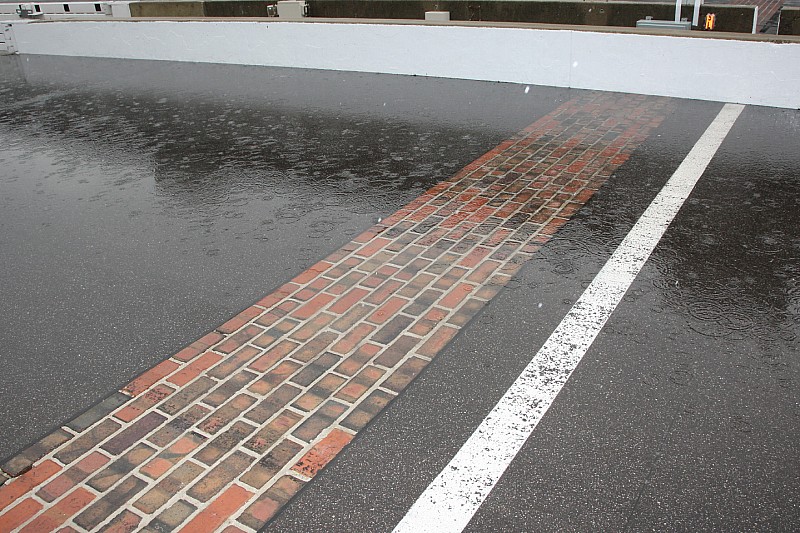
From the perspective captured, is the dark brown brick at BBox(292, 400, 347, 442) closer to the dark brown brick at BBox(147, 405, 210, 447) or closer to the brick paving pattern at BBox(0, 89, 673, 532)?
the brick paving pattern at BBox(0, 89, 673, 532)

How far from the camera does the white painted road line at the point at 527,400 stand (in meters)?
2.82

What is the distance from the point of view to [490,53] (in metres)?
10.5

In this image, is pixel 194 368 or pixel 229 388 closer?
pixel 229 388

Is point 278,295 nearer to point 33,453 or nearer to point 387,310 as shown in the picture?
point 387,310

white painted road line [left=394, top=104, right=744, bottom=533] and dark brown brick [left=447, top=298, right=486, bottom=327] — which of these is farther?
dark brown brick [left=447, top=298, right=486, bottom=327]

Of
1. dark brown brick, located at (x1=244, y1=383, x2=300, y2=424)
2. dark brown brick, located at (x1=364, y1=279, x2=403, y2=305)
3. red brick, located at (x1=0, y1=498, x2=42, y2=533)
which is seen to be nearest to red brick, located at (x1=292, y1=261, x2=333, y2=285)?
dark brown brick, located at (x1=364, y1=279, x2=403, y2=305)

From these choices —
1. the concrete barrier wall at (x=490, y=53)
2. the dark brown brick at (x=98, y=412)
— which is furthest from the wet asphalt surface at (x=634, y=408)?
the concrete barrier wall at (x=490, y=53)

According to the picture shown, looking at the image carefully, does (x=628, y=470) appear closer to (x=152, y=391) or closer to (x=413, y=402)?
(x=413, y=402)

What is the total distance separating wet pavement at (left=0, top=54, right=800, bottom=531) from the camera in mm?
2922

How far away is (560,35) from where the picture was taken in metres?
9.84

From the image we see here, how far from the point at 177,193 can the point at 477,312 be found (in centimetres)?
364

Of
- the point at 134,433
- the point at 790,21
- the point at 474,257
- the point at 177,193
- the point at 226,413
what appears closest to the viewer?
the point at 134,433

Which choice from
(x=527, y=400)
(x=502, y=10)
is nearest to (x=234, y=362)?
(x=527, y=400)

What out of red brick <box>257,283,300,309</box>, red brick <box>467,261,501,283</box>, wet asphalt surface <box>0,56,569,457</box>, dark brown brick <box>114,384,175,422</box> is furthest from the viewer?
red brick <box>467,261,501,283</box>
